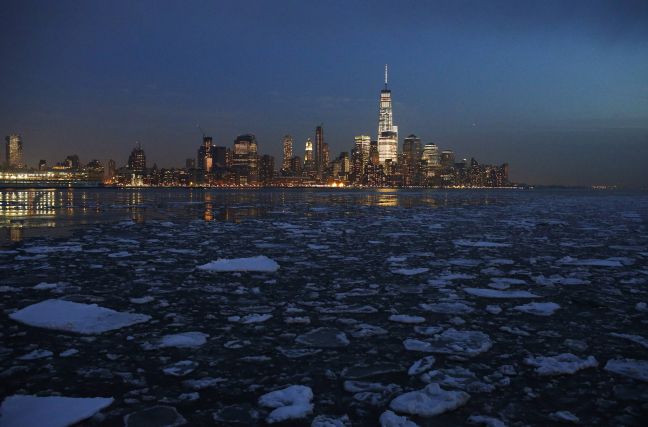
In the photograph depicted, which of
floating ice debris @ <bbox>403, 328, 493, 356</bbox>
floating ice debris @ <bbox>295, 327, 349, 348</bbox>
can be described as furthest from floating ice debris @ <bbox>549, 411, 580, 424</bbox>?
floating ice debris @ <bbox>295, 327, 349, 348</bbox>

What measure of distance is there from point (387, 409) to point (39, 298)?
5735 mm

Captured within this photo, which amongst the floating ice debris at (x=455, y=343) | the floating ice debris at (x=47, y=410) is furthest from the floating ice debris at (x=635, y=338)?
the floating ice debris at (x=47, y=410)

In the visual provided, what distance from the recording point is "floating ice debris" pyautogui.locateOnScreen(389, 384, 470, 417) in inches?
140

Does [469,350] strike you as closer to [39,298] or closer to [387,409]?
[387,409]

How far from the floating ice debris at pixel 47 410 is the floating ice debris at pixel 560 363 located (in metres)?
3.77

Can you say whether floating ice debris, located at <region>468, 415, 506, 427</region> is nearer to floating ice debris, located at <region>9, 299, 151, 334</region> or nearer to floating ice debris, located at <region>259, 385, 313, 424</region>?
floating ice debris, located at <region>259, 385, 313, 424</region>

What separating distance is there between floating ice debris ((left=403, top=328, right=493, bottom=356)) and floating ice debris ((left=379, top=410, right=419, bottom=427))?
1504mm

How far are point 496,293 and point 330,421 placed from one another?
488cm

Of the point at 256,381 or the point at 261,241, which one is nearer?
the point at 256,381

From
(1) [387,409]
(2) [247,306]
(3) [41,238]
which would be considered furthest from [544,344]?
(3) [41,238]

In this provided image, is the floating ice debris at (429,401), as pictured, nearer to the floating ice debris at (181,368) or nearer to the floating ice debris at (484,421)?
the floating ice debris at (484,421)

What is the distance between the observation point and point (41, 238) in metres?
14.3

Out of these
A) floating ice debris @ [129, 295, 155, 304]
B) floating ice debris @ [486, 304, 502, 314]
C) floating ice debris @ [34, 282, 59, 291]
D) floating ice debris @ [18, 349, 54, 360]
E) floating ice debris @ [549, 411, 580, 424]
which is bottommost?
floating ice debris @ [18, 349, 54, 360]

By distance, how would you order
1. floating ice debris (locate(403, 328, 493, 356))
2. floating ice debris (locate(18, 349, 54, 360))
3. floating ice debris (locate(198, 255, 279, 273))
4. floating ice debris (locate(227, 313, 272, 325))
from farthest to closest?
floating ice debris (locate(198, 255, 279, 273))
floating ice debris (locate(227, 313, 272, 325))
floating ice debris (locate(403, 328, 493, 356))
floating ice debris (locate(18, 349, 54, 360))
